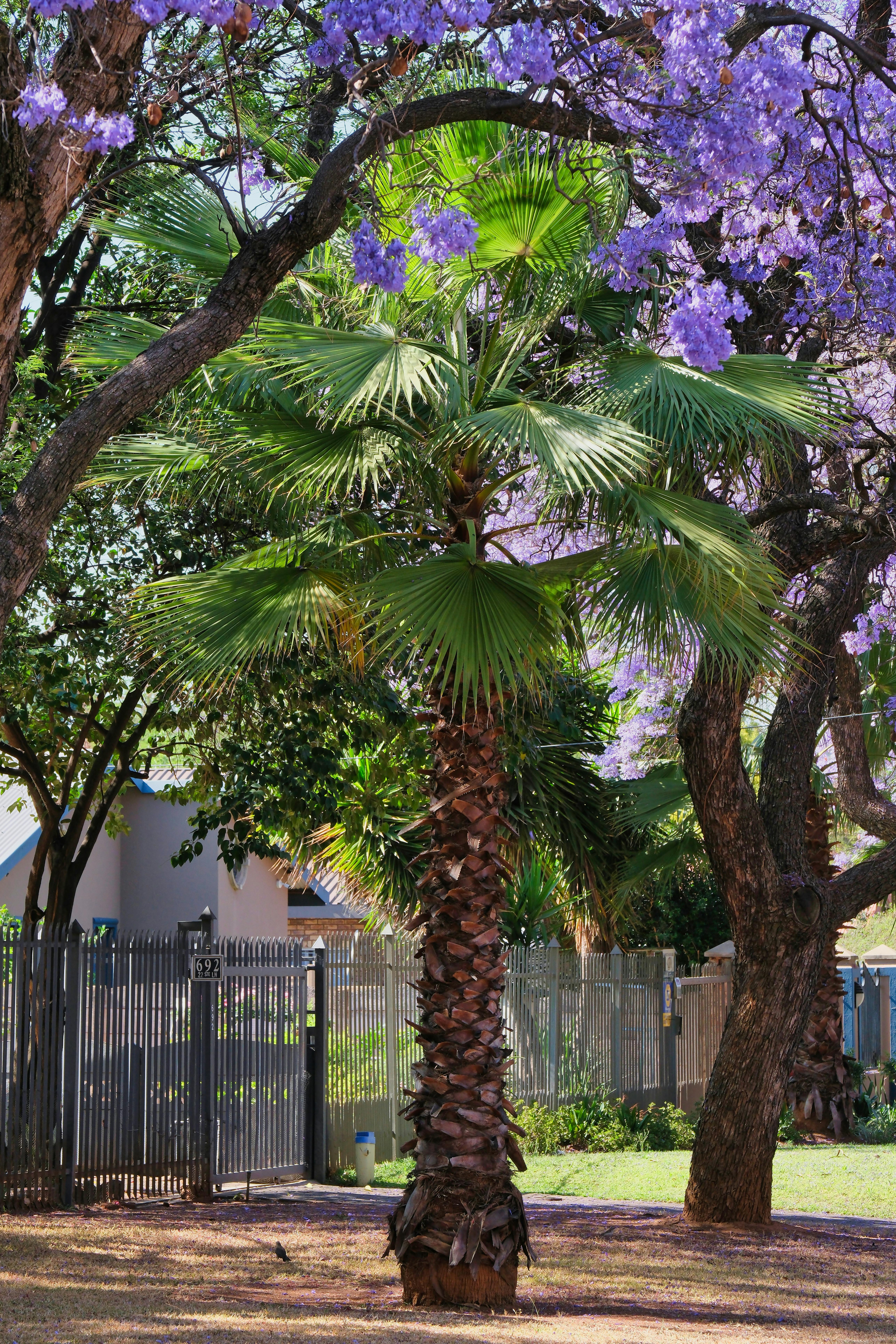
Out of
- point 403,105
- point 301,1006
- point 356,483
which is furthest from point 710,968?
point 403,105

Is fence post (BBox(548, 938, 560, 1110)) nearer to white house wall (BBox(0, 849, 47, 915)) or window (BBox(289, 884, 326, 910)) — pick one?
white house wall (BBox(0, 849, 47, 915))

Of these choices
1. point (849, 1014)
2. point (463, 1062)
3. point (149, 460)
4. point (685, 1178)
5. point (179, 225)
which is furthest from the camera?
point (849, 1014)

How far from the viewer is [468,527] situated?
287 inches

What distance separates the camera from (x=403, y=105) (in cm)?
596

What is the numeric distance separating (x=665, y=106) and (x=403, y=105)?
1496mm

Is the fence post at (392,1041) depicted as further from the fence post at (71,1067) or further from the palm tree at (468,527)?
the palm tree at (468,527)

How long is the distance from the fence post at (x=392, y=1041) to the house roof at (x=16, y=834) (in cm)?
557

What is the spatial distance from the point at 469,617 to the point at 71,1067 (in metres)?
5.29

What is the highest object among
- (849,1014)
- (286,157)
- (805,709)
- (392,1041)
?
(286,157)

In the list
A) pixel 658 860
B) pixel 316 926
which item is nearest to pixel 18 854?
pixel 658 860

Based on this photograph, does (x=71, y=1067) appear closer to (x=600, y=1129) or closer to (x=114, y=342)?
(x=114, y=342)

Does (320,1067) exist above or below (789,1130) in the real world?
above

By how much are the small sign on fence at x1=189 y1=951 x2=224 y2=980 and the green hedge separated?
4688mm

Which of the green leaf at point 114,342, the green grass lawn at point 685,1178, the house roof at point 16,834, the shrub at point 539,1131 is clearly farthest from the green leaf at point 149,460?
the house roof at point 16,834
